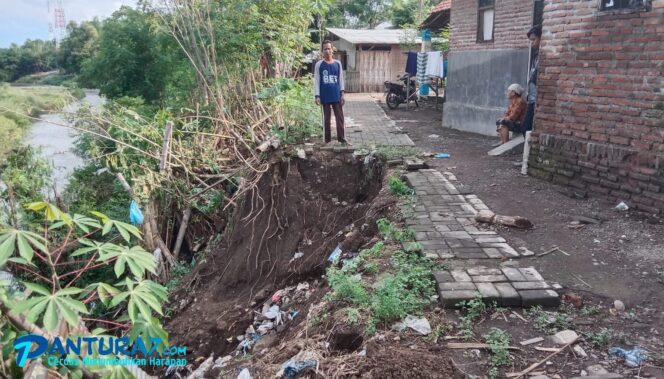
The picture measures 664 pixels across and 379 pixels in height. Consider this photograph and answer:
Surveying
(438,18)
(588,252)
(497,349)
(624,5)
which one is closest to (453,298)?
(497,349)

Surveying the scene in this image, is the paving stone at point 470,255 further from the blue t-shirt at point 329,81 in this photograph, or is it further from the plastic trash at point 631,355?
the blue t-shirt at point 329,81

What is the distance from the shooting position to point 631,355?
8.98 feet

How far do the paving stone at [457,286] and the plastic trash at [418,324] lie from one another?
0.39 m

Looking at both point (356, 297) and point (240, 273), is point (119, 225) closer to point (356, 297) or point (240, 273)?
point (356, 297)

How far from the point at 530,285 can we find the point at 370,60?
65.0 feet

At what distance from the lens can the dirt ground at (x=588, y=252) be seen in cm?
302

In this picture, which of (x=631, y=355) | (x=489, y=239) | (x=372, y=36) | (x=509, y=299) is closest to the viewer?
(x=631, y=355)

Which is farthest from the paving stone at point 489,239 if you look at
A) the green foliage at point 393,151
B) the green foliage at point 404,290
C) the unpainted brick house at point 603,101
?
the green foliage at point 393,151

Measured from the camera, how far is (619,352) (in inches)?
110

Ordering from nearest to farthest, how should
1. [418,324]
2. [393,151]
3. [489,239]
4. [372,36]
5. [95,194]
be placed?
[418,324] < [489,239] < [393,151] < [95,194] < [372,36]

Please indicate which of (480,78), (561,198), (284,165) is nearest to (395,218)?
(561,198)

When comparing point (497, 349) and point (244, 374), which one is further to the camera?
point (244, 374)

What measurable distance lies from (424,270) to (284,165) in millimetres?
3995

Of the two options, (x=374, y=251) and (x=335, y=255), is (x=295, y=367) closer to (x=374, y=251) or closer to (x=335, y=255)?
(x=374, y=251)
